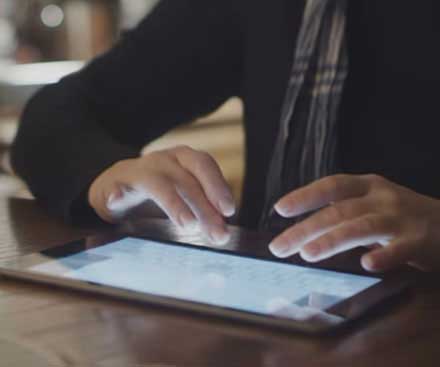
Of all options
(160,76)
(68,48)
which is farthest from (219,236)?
(68,48)

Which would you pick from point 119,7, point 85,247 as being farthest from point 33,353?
point 119,7

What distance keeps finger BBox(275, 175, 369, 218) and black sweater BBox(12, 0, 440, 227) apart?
25 centimetres

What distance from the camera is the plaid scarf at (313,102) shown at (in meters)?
0.89

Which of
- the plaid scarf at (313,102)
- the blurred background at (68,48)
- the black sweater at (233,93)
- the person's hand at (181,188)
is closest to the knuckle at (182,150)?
the person's hand at (181,188)

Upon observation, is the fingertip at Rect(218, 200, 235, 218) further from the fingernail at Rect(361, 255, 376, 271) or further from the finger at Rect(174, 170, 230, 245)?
the fingernail at Rect(361, 255, 376, 271)

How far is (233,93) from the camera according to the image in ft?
3.59

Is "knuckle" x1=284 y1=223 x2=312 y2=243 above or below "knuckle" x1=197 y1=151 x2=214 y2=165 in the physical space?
below

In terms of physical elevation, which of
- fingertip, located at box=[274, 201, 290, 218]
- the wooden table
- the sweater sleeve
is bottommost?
the wooden table

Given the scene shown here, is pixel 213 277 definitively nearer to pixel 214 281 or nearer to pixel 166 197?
pixel 214 281

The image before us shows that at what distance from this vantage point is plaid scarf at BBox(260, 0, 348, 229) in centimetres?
89

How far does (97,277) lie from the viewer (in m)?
0.54

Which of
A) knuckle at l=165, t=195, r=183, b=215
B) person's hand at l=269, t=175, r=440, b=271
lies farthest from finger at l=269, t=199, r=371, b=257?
knuckle at l=165, t=195, r=183, b=215

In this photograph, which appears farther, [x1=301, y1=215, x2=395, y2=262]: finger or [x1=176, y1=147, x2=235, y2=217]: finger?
[x1=176, y1=147, x2=235, y2=217]: finger

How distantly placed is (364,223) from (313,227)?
0.03 meters
